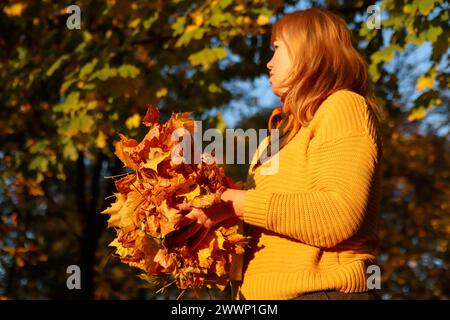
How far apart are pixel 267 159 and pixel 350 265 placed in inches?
18.8

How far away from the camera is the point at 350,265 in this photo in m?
2.09

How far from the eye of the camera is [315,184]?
2.12 m

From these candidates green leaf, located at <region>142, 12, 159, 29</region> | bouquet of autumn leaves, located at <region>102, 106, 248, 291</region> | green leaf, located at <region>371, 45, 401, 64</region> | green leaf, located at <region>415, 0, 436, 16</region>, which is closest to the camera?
bouquet of autumn leaves, located at <region>102, 106, 248, 291</region>

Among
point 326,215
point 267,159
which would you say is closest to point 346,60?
point 267,159

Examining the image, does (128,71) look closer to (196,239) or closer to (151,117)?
(151,117)

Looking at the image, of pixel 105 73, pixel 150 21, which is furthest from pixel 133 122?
pixel 150 21

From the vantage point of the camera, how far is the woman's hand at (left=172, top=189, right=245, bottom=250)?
214 cm

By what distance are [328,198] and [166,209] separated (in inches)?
18.4

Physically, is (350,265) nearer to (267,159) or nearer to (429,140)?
(267,159)

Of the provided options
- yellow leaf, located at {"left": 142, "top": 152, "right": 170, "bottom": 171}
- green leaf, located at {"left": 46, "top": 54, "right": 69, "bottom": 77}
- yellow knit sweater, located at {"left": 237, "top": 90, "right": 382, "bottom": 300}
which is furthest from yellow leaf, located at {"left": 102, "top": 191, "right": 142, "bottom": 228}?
green leaf, located at {"left": 46, "top": 54, "right": 69, "bottom": 77}

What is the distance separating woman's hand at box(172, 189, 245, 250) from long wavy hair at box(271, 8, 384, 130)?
0.33 m

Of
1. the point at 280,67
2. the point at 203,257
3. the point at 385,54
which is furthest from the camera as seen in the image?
the point at 385,54

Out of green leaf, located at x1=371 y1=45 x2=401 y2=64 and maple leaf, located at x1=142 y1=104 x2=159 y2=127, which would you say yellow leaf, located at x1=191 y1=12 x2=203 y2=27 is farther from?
maple leaf, located at x1=142 y1=104 x2=159 y2=127
